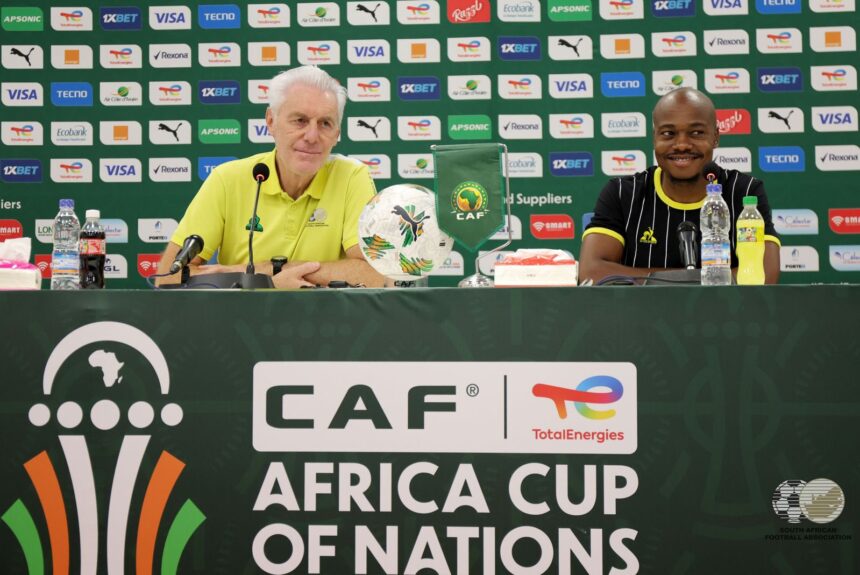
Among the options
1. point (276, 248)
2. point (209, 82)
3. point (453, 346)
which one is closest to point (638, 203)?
point (276, 248)

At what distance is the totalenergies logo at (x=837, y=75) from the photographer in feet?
13.9

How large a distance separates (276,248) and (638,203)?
1231 millimetres

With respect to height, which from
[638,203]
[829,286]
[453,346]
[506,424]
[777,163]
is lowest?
[506,424]

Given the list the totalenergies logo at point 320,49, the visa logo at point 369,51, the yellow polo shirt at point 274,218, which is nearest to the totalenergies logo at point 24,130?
the totalenergies logo at point 320,49

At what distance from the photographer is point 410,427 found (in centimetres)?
162

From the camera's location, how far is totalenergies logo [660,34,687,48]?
4.31m

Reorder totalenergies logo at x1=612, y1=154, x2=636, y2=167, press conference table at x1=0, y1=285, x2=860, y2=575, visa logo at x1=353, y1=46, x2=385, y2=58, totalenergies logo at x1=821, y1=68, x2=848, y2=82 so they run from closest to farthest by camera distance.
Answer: press conference table at x1=0, y1=285, x2=860, y2=575 < totalenergies logo at x1=821, y1=68, x2=848, y2=82 < totalenergies logo at x1=612, y1=154, x2=636, y2=167 < visa logo at x1=353, y1=46, x2=385, y2=58

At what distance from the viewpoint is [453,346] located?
64.4 inches

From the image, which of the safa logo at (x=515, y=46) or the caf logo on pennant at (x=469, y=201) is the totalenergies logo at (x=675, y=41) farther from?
the caf logo on pennant at (x=469, y=201)

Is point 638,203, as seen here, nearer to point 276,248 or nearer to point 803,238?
point 276,248

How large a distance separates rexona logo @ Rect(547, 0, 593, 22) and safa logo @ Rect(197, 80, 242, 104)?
168 cm

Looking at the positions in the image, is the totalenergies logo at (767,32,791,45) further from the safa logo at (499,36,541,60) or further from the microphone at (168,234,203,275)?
the microphone at (168,234,203,275)

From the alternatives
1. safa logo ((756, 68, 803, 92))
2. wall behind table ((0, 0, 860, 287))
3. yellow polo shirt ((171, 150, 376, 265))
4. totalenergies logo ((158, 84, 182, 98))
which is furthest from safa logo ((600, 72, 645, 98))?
totalenergies logo ((158, 84, 182, 98))

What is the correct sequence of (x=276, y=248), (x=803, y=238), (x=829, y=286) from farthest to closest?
(x=803, y=238), (x=276, y=248), (x=829, y=286)
